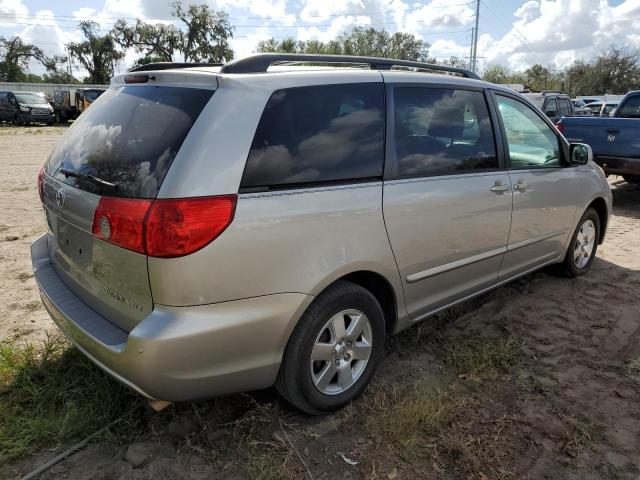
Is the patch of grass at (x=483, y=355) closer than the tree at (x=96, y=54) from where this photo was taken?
Yes

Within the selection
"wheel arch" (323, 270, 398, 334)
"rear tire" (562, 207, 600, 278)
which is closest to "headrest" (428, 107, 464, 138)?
"wheel arch" (323, 270, 398, 334)

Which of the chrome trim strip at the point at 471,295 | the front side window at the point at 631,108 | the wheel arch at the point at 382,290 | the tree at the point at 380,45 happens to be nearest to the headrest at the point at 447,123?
the wheel arch at the point at 382,290

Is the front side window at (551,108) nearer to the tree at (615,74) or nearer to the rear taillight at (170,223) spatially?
the rear taillight at (170,223)

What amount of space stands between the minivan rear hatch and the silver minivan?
1 cm

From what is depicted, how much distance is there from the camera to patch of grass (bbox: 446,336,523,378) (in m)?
3.18

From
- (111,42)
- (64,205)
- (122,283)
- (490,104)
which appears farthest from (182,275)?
(111,42)

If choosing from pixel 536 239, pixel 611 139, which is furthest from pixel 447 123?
pixel 611 139

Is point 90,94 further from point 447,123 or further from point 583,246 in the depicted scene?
point 447,123

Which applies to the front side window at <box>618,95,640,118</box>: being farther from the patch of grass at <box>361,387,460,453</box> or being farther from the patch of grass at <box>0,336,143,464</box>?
the patch of grass at <box>0,336,143,464</box>

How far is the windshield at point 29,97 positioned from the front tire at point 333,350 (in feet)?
87.5

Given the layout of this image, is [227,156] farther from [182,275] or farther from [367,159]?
[367,159]

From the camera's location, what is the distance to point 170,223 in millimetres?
2014

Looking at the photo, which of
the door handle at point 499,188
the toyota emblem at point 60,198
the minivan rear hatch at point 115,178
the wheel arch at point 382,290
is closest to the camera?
the minivan rear hatch at point 115,178

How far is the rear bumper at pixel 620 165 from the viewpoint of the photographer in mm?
7609
